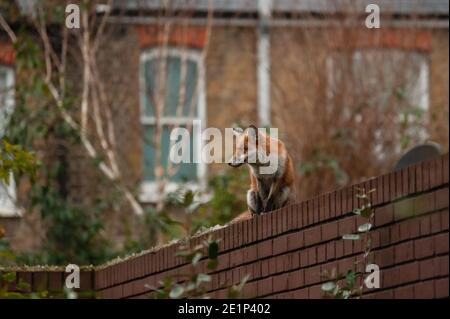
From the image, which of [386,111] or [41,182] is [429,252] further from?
[41,182]

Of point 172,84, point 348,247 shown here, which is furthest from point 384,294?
point 172,84

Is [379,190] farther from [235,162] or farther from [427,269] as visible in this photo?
[235,162]

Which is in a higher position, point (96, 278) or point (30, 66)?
point (30, 66)

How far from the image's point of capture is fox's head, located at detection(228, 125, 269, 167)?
10172 mm

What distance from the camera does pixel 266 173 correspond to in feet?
33.2

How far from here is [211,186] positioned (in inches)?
722

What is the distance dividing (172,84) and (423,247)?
48.6ft

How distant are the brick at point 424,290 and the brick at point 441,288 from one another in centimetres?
4

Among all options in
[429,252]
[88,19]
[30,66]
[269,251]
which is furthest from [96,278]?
[88,19]

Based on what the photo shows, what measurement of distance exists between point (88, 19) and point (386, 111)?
4.64m

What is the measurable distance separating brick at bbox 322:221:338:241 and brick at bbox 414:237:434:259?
0.93 m

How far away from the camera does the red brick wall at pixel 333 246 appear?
6.68 m

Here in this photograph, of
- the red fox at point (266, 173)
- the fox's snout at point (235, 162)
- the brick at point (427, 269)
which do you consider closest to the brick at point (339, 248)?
the brick at point (427, 269)

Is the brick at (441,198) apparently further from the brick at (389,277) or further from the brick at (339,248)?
the brick at (339,248)
